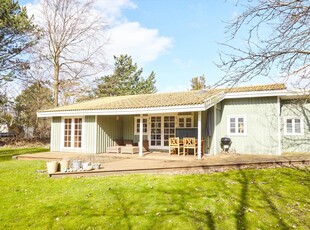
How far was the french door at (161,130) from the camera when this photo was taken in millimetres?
12445

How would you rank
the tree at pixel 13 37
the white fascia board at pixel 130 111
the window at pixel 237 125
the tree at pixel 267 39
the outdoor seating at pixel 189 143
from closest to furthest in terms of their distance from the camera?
the tree at pixel 267 39
the white fascia board at pixel 130 111
the outdoor seating at pixel 189 143
the window at pixel 237 125
the tree at pixel 13 37

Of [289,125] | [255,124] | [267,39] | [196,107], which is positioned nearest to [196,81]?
[289,125]

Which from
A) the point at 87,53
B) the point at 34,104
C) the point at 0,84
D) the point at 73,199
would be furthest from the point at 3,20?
the point at 73,199

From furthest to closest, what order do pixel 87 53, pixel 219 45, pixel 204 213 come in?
pixel 87 53, pixel 204 213, pixel 219 45

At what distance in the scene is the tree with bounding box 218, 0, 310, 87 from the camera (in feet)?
10.2

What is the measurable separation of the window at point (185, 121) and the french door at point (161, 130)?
39 cm

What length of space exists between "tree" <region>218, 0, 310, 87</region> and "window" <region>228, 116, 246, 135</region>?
28.0 ft

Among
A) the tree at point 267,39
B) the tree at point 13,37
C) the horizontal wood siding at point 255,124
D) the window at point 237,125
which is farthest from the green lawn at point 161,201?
the tree at point 13,37

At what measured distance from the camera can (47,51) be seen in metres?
21.2

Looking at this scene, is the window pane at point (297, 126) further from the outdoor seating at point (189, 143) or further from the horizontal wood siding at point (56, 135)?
the horizontal wood siding at point (56, 135)

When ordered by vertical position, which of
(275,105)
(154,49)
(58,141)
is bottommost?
(58,141)

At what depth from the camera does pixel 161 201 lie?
5520mm

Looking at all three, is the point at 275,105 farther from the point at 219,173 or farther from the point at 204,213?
the point at 204,213

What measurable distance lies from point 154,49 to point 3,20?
10.9 m
